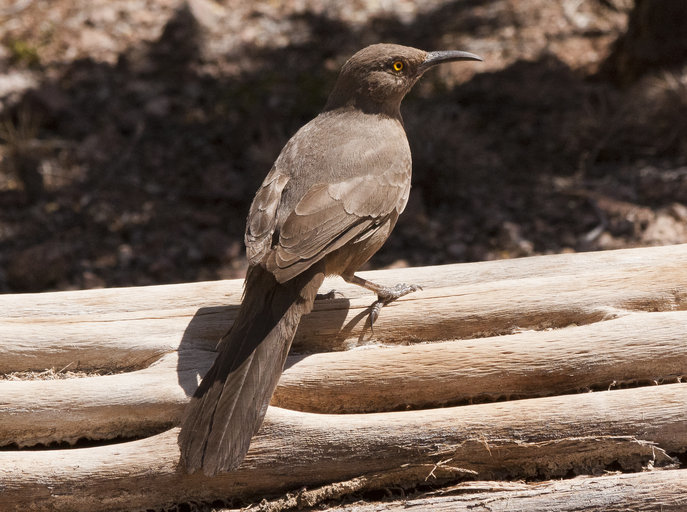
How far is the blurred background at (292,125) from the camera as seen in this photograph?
6.88 m

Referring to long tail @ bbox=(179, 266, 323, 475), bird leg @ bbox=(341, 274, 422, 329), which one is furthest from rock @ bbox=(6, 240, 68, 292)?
long tail @ bbox=(179, 266, 323, 475)

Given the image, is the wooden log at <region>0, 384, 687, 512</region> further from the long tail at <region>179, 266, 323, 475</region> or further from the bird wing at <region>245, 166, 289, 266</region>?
the bird wing at <region>245, 166, 289, 266</region>

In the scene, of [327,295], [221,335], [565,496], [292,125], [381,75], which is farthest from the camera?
[292,125]

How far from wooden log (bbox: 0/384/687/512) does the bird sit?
0.20m

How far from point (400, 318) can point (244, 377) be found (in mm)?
972

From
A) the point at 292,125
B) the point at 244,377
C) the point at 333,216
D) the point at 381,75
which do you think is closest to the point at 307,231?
the point at 333,216

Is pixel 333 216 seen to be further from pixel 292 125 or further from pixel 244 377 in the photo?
pixel 292 125

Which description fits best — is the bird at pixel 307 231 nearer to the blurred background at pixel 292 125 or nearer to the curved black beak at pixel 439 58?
the curved black beak at pixel 439 58

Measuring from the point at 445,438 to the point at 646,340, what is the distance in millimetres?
1005

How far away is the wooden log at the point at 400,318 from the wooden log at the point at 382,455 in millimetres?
563

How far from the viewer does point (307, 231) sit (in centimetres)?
365

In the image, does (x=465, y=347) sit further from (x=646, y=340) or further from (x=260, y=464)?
(x=260, y=464)

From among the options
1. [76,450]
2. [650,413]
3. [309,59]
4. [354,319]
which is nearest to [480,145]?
[309,59]

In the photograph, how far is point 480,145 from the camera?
7.46 metres
